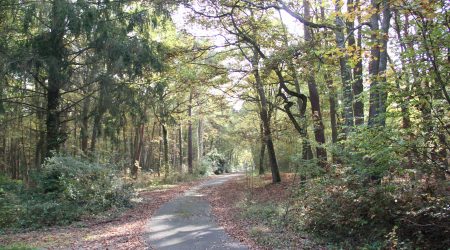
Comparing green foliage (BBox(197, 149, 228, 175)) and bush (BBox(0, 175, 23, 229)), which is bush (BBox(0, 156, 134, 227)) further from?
green foliage (BBox(197, 149, 228, 175))

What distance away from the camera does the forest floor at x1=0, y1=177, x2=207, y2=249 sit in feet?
30.1

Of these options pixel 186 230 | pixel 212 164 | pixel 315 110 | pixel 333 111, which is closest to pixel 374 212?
pixel 186 230

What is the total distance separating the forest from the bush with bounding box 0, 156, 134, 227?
5cm

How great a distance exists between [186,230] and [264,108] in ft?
38.2

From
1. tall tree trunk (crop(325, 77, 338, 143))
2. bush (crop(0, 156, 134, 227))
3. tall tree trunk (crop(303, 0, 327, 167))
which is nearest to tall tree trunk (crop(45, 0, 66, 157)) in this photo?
bush (crop(0, 156, 134, 227))

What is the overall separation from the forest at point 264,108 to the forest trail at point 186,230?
1.23 ft

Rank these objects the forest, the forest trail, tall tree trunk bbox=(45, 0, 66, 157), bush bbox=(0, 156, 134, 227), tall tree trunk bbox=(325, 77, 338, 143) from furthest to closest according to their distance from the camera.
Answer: tall tree trunk bbox=(325, 77, 338, 143) < tall tree trunk bbox=(45, 0, 66, 157) < bush bbox=(0, 156, 134, 227) < the forest trail < the forest

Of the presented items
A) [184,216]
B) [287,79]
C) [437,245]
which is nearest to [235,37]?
[287,79]

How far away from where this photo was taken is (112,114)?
57.1ft

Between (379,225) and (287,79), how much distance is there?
1385 cm

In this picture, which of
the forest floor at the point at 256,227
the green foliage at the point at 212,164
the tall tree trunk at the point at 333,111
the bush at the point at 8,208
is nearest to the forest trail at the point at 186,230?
the forest floor at the point at 256,227

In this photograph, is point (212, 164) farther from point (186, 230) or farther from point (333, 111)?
point (186, 230)

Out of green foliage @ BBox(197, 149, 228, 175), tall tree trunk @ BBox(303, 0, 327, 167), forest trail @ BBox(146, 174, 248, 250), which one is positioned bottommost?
forest trail @ BBox(146, 174, 248, 250)

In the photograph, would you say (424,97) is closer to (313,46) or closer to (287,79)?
(313,46)
